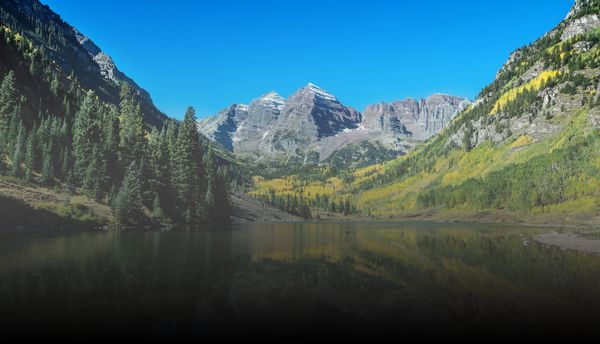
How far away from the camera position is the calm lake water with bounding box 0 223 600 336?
25922mm

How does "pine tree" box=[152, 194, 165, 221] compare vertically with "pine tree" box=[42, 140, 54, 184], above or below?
below

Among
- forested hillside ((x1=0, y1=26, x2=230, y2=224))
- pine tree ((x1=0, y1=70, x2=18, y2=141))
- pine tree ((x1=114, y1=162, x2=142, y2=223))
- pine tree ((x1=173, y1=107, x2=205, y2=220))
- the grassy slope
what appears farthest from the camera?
pine tree ((x1=173, y1=107, x2=205, y2=220))

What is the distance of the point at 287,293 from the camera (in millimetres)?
35969

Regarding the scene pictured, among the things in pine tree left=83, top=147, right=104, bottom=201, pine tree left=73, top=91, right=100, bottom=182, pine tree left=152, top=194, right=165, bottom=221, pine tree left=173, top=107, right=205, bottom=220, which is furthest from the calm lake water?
pine tree left=173, top=107, right=205, bottom=220

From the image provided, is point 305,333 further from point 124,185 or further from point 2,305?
point 124,185

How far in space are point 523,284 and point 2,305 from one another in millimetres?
42101

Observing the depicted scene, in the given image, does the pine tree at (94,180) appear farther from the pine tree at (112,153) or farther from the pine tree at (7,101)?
the pine tree at (7,101)

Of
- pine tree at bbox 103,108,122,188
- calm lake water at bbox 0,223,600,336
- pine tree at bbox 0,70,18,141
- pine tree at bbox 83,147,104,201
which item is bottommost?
calm lake water at bbox 0,223,600,336

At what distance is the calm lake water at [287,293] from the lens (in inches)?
1021

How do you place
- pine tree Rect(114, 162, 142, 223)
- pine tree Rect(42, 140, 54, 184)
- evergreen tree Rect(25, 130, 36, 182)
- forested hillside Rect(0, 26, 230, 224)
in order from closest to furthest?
pine tree Rect(114, 162, 142, 223), evergreen tree Rect(25, 130, 36, 182), forested hillside Rect(0, 26, 230, 224), pine tree Rect(42, 140, 54, 184)

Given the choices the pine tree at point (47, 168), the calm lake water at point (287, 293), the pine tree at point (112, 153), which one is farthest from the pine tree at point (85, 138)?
the calm lake water at point (287, 293)

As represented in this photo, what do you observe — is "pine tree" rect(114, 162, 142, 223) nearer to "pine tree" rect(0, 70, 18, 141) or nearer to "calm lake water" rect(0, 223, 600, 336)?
"calm lake water" rect(0, 223, 600, 336)

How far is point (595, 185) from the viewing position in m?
162

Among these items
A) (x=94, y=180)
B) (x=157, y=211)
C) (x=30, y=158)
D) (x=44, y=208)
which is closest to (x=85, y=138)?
(x=30, y=158)
